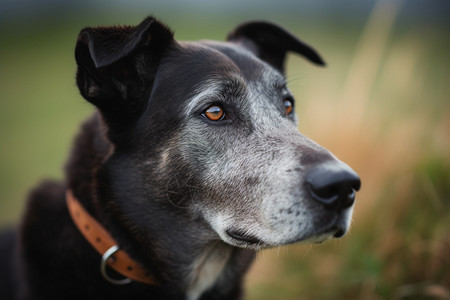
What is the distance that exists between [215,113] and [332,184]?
100cm

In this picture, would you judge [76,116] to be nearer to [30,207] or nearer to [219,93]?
[30,207]

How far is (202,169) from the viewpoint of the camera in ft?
8.94

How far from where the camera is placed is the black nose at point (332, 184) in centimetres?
219

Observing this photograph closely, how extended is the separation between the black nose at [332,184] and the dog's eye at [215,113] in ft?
2.70

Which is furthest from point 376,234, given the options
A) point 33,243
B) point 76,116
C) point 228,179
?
point 76,116

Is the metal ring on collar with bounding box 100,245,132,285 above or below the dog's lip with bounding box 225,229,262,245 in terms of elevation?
below

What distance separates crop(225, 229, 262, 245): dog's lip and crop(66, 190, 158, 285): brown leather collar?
0.76 meters

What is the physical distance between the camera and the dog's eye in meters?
2.80

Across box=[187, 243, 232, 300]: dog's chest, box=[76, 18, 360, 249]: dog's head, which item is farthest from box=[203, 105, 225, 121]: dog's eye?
box=[187, 243, 232, 300]: dog's chest

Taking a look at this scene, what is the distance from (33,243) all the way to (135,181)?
1.01m

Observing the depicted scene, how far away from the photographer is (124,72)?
2.93m

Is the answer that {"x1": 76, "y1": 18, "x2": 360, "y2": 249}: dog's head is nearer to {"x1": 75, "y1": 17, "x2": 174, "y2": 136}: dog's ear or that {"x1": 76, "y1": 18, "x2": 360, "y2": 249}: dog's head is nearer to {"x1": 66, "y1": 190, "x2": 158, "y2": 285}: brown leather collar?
{"x1": 75, "y1": 17, "x2": 174, "y2": 136}: dog's ear

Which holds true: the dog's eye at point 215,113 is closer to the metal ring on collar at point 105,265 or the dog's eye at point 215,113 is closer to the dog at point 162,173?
the dog at point 162,173

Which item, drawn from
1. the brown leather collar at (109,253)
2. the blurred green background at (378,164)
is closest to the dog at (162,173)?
the brown leather collar at (109,253)
